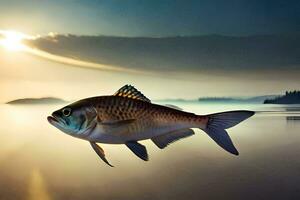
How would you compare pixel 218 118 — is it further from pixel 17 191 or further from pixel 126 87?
pixel 17 191

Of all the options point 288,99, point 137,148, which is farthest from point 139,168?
point 288,99

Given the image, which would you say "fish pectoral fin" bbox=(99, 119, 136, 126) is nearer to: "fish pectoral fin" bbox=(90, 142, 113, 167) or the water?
"fish pectoral fin" bbox=(90, 142, 113, 167)

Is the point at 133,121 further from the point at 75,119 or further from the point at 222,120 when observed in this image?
the point at 222,120

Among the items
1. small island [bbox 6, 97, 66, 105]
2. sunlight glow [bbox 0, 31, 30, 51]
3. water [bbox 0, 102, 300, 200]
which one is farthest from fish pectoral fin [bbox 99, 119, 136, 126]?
sunlight glow [bbox 0, 31, 30, 51]

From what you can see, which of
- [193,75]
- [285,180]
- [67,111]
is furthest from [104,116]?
[285,180]

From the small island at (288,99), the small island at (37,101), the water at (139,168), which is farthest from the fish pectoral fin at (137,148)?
the small island at (288,99)
